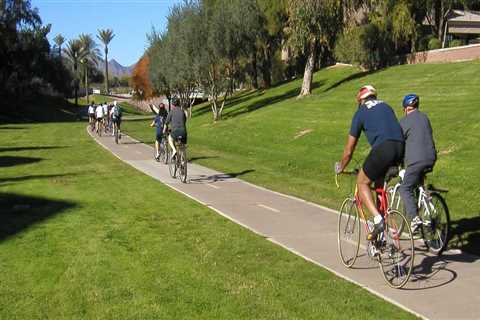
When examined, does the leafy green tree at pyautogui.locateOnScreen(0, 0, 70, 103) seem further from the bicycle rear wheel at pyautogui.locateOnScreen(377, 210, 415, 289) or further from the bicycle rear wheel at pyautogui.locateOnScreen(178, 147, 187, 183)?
the bicycle rear wheel at pyautogui.locateOnScreen(377, 210, 415, 289)

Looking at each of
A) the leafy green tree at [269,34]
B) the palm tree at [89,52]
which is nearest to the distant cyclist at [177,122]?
the leafy green tree at [269,34]

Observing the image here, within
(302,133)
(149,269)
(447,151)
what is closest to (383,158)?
(149,269)

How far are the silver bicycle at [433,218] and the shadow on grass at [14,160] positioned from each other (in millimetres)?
15113

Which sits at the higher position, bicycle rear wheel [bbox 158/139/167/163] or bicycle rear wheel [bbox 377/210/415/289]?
bicycle rear wheel [bbox 377/210/415/289]

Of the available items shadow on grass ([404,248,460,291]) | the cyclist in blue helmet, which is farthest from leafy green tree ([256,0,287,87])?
shadow on grass ([404,248,460,291])

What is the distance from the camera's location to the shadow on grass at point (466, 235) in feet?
28.3

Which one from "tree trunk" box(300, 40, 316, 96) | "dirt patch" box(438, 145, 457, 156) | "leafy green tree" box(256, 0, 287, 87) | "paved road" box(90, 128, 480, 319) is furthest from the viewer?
"leafy green tree" box(256, 0, 287, 87)

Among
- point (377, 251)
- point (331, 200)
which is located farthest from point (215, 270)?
point (331, 200)

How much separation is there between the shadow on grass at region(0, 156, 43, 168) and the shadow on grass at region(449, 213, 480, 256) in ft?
47.9

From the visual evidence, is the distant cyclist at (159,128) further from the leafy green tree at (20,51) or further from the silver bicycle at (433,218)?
the leafy green tree at (20,51)

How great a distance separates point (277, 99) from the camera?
151 feet

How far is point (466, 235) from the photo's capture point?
368 inches

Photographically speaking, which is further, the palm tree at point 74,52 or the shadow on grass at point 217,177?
the palm tree at point 74,52

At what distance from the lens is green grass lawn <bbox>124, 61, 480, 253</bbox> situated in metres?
13.7
